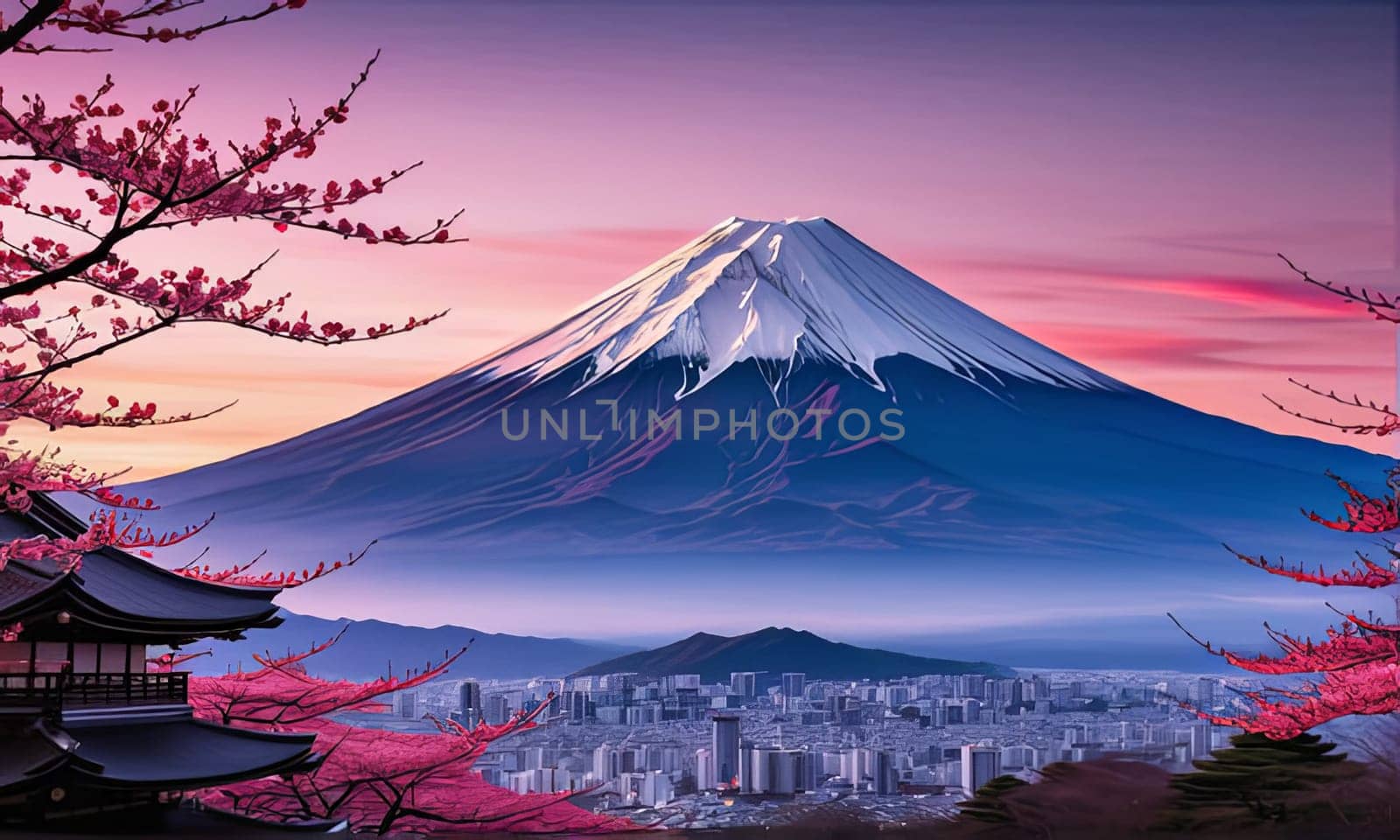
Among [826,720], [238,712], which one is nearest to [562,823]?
[238,712]

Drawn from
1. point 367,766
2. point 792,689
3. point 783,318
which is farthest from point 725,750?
point 367,766

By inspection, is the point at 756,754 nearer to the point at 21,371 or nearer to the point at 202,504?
the point at 202,504

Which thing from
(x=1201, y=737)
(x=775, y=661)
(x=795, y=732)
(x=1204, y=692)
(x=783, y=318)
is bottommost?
(x=795, y=732)

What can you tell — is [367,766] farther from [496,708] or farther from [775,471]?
[775,471]

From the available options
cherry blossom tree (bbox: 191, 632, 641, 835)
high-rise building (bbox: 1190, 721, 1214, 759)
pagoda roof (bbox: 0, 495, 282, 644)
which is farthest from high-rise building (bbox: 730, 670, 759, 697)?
pagoda roof (bbox: 0, 495, 282, 644)

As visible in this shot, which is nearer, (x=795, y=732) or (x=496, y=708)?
(x=496, y=708)

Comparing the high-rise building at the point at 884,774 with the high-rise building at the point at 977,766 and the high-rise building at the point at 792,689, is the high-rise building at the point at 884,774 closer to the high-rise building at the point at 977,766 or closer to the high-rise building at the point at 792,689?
the high-rise building at the point at 977,766
